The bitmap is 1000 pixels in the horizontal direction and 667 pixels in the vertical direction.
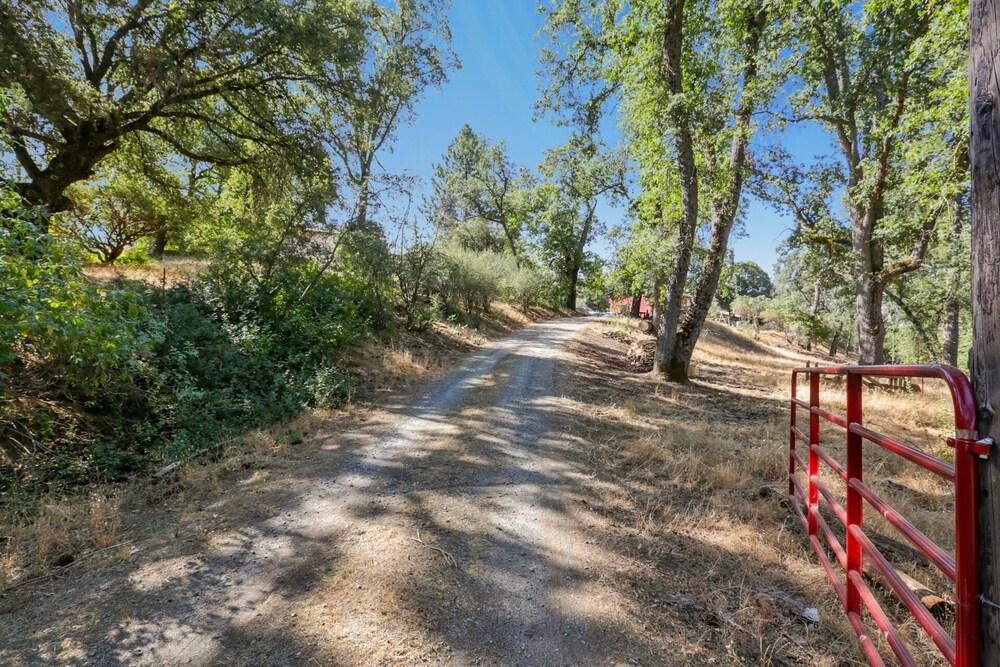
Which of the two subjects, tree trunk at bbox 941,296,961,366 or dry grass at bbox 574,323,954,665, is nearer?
dry grass at bbox 574,323,954,665

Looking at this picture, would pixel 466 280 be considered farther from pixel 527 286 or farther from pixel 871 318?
pixel 871 318

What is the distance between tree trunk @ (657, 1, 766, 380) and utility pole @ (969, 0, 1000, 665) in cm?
887

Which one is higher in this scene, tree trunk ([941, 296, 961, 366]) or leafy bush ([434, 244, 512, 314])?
leafy bush ([434, 244, 512, 314])

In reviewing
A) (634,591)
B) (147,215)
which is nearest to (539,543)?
(634,591)

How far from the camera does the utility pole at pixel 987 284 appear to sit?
4.50 feet

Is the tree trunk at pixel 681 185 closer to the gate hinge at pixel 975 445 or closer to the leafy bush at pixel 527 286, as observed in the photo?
the gate hinge at pixel 975 445

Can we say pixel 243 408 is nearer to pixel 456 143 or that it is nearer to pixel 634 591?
pixel 634 591

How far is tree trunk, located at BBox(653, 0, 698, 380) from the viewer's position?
905 cm

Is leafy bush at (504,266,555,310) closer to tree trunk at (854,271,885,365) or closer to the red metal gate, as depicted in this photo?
tree trunk at (854,271,885,365)

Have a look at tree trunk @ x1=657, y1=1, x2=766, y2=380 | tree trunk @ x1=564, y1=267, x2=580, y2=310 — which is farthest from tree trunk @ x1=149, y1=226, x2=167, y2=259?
tree trunk @ x1=564, y1=267, x2=580, y2=310

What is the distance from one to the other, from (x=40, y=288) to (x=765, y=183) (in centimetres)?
1430

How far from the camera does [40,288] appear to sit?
3.48m

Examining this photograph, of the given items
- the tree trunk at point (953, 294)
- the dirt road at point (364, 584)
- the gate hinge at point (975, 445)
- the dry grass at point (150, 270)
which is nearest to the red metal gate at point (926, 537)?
the gate hinge at point (975, 445)

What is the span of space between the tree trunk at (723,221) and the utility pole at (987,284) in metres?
8.87
